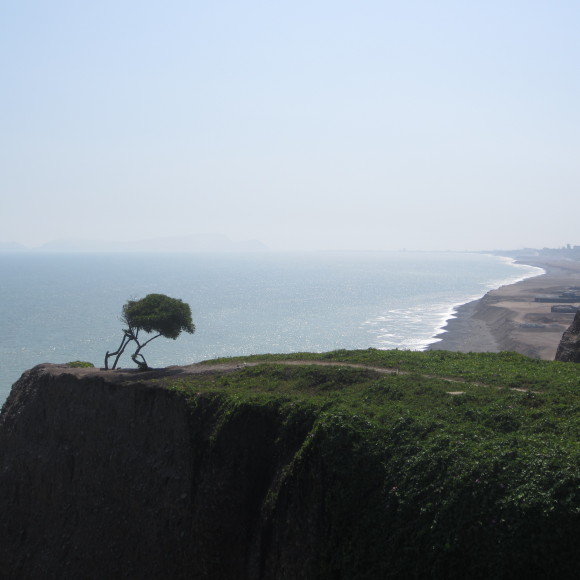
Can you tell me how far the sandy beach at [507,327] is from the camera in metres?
75.5

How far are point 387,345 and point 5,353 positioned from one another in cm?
5065

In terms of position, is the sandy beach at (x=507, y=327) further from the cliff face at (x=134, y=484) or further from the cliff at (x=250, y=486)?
the cliff face at (x=134, y=484)

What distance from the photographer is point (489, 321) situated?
101 metres

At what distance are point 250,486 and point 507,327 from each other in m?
76.4

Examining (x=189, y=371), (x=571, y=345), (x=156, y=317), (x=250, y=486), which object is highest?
(x=156, y=317)

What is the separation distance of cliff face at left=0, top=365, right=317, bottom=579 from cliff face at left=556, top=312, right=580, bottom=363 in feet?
58.4

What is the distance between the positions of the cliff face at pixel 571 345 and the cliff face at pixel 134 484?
1780 centimetres

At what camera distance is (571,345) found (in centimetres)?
3120

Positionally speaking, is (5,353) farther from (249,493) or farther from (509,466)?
(509,466)

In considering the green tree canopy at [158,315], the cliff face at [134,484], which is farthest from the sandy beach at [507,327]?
the cliff face at [134,484]

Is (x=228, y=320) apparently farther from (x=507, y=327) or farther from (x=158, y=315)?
(x=158, y=315)

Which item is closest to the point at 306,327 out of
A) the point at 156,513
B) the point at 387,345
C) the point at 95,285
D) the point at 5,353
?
the point at 387,345

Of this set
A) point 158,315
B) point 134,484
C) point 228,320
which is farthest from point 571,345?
point 228,320

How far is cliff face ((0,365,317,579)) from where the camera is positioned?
65.3 ft
